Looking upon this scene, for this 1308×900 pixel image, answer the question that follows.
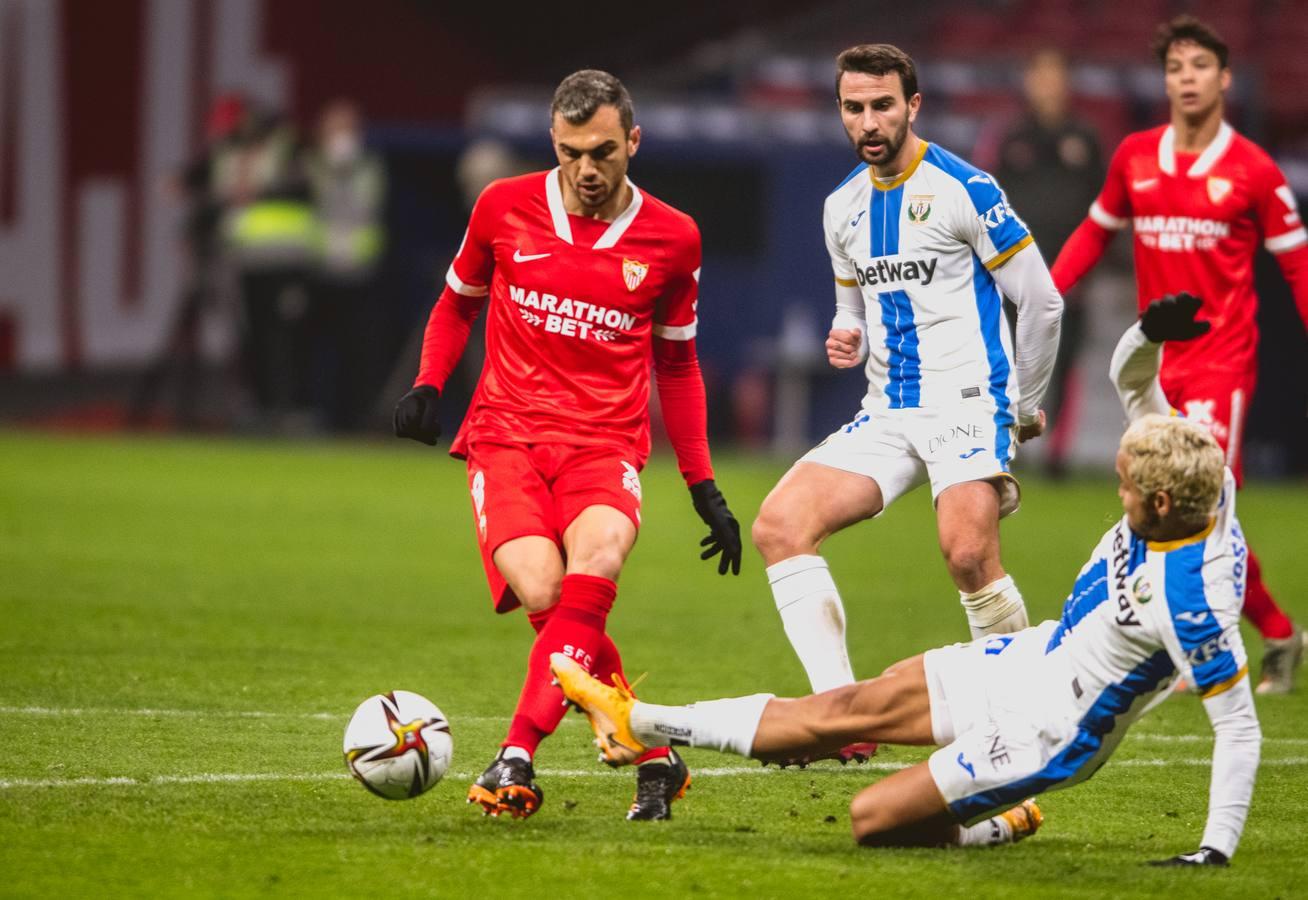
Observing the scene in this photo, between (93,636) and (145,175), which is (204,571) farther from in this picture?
(145,175)

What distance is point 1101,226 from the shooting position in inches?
316

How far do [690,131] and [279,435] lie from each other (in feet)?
15.1

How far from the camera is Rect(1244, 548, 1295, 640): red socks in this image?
25.9ft

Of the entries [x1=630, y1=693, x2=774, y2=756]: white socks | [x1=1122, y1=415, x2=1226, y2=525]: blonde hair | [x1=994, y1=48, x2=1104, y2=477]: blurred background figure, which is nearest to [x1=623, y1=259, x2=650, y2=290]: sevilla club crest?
[x1=630, y1=693, x2=774, y2=756]: white socks

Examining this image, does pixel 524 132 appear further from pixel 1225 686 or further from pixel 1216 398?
pixel 1225 686

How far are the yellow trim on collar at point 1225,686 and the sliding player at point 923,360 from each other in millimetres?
1316

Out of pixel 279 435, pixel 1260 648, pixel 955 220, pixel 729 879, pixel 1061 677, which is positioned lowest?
pixel 279 435

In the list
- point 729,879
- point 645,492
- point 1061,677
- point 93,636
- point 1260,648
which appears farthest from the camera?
point 645,492

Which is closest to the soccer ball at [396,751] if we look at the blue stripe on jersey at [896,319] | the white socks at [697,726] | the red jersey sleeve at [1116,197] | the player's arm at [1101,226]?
the white socks at [697,726]

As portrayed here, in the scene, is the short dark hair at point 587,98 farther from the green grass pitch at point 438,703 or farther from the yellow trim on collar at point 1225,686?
the yellow trim on collar at point 1225,686

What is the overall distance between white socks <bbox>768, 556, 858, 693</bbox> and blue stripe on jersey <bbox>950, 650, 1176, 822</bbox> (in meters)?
1.00

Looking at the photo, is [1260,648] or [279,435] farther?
[279,435]

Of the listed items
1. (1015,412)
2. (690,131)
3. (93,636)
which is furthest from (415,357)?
(1015,412)

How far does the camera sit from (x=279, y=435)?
1897 centimetres
